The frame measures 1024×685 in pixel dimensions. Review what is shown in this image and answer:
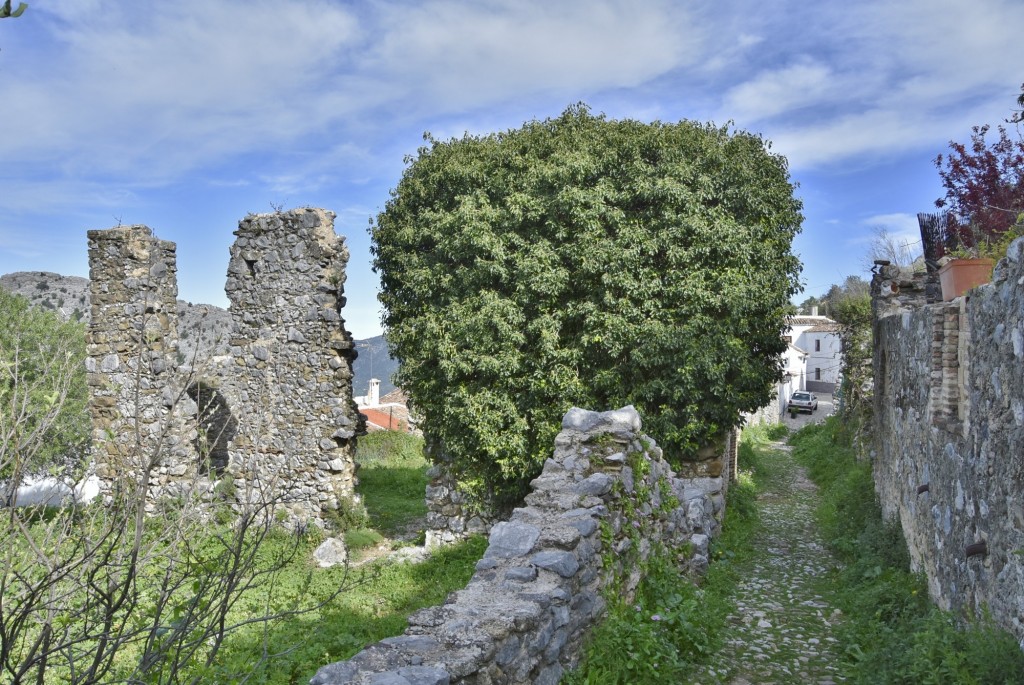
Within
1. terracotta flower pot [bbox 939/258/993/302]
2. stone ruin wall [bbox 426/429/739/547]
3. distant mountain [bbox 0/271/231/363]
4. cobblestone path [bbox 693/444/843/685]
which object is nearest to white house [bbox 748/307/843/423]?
stone ruin wall [bbox 426/429/739/547]

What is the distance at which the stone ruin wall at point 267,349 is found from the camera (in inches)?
484

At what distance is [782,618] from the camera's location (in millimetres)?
7434

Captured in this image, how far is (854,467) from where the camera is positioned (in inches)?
589

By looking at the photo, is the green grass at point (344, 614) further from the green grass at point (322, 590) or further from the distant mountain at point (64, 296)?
the distant mountain at point (64, 296)

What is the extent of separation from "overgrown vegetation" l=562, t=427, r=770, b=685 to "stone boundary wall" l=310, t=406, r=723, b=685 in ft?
0.46

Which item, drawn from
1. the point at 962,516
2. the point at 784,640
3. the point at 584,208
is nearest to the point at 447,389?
the point at 584,208

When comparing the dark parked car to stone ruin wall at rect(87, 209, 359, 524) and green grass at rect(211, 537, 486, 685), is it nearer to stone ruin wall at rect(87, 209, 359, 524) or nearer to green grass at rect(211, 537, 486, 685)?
green grass at rect(211, 537, 486, 685)

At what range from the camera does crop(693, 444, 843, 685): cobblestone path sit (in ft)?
19.7

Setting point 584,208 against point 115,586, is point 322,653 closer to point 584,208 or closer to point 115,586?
point 115,586

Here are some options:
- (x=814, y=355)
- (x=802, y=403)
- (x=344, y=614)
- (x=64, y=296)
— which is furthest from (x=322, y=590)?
(x=814, y=355)

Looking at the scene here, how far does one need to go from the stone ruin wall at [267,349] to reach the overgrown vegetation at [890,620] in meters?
8.33

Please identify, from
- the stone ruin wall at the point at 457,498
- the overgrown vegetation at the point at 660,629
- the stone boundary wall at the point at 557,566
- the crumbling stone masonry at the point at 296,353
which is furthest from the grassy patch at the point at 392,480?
the overgrown vegetation at the point at 660,629

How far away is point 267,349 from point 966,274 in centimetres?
1082

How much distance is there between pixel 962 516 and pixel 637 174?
311 inches
